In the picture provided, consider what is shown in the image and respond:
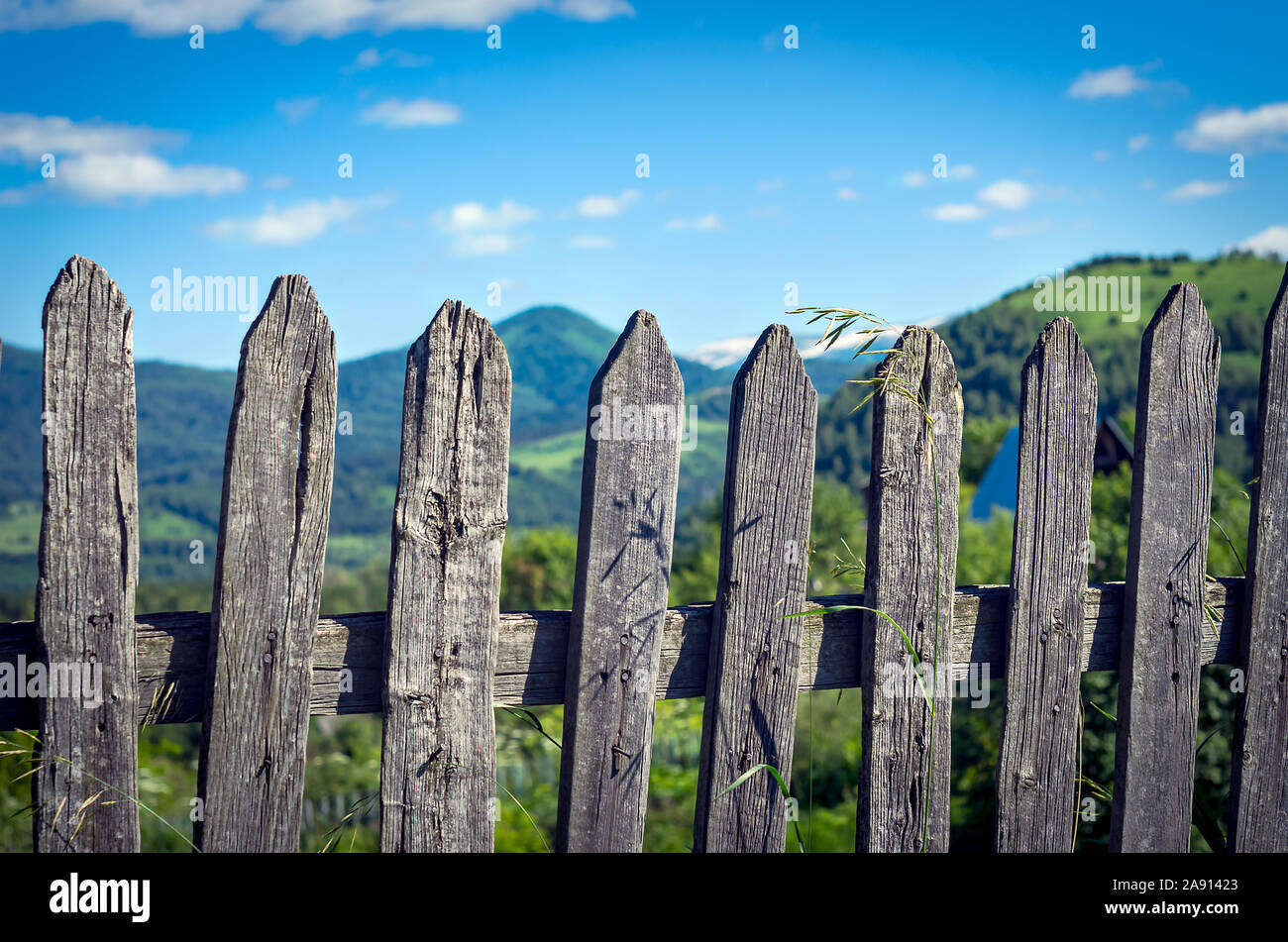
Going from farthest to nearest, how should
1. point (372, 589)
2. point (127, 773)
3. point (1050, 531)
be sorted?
point (372, 589)
point (1050, 531)
point (127, 773)

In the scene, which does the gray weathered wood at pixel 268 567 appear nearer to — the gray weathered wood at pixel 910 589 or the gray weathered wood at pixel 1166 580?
the gray weathered wood at pixel 910 589

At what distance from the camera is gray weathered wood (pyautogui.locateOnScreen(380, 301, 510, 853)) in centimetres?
170

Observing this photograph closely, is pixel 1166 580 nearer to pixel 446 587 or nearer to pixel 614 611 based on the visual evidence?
pixel 614 611

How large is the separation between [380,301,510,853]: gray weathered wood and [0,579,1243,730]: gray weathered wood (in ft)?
0.25

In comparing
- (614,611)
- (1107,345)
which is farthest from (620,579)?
(1107,345)

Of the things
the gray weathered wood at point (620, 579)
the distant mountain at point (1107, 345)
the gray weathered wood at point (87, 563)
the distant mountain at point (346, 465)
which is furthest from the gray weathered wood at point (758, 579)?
the distant mountain at point (1107, 345)

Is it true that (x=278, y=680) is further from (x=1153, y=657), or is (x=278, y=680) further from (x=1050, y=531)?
(x=1153, y=657)

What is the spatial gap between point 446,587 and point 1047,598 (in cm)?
148

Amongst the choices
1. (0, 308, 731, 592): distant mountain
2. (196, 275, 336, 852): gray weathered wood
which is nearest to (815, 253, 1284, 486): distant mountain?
(0, 308, 731, 592): distant mountain

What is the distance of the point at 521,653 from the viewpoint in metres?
1.82

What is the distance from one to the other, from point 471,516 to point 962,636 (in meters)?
1.25

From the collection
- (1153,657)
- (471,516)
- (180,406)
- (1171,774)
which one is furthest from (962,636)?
(180,406)

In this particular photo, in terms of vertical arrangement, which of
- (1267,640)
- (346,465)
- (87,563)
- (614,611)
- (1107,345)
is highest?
(1107,345)

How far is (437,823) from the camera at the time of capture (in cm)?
176
